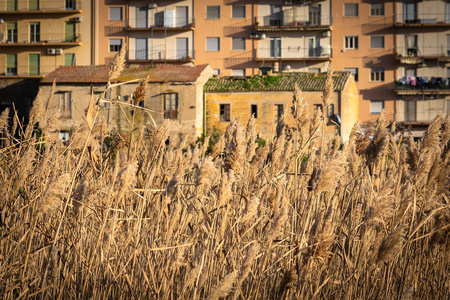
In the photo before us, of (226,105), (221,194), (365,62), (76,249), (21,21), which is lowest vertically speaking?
(76,249)

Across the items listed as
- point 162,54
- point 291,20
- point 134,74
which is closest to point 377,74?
point 291,20

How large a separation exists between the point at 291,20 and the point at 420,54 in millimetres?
8862

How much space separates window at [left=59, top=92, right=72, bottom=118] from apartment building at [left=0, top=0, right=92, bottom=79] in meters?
10.1

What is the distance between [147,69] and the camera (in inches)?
1320

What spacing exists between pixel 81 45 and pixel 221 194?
43079 mm

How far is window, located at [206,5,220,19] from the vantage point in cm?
4378

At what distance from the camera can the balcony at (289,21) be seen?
42781 millimetres

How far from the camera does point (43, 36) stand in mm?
43875

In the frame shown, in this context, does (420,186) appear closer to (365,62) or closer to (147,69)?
(147,69)

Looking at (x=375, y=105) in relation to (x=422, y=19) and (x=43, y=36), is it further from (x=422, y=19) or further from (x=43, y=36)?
(x=43, y=36)

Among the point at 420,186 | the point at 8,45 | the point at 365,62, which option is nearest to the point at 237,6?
the point at 365,62

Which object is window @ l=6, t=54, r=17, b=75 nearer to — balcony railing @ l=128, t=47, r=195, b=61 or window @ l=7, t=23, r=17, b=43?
window @ l=7, t=23, r=17, b=43

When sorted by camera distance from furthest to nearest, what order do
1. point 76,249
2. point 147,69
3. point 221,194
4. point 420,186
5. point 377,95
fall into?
point 377,95 < point 147,69 < point 420,186 < point 76,249 < point 221,194

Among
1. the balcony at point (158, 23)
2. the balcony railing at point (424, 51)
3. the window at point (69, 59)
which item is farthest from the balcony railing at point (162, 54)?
the balcony railing at point (424, 51)
